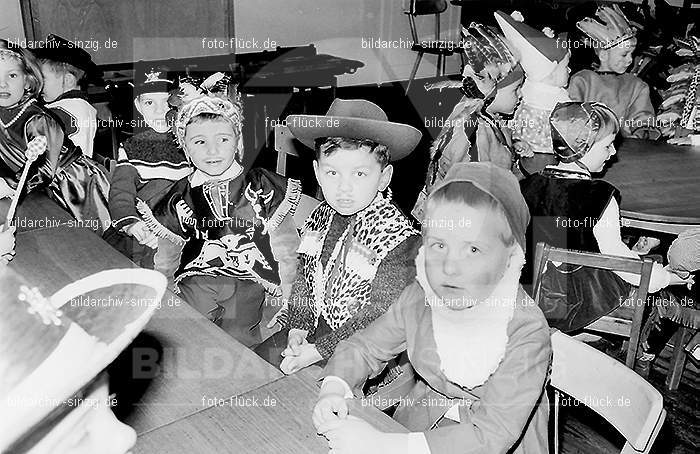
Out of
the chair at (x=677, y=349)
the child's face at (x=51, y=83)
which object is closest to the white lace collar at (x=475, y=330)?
the chair at (x=677, y=349)

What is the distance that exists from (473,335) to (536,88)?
80.7 inches

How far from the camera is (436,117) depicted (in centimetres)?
620

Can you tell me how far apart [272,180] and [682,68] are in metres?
2.44

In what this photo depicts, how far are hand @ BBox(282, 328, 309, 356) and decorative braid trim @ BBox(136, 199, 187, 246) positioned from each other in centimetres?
55

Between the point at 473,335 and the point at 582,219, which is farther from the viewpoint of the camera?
the point at 582,219

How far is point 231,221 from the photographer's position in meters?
2.10

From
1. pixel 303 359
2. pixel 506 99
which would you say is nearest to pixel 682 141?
pixel 506 99

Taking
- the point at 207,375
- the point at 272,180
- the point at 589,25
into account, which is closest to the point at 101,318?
the point at 207,375

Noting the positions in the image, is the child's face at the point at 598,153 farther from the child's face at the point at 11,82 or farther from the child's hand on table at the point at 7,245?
the child's face at the point at 11,82

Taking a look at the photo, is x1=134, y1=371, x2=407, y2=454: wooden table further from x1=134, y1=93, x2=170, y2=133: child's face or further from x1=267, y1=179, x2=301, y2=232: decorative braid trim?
x1=134, y1=93, x2=170, y2=133: child's face

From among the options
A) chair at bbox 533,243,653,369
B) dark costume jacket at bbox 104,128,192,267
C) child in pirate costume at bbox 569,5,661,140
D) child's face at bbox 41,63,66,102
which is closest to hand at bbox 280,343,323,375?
chair at bbox 533,243,653,369

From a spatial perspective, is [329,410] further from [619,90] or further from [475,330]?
[619,90]

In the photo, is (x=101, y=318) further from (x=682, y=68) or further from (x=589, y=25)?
(x=682, y=68)

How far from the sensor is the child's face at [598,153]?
2309 millimetres
